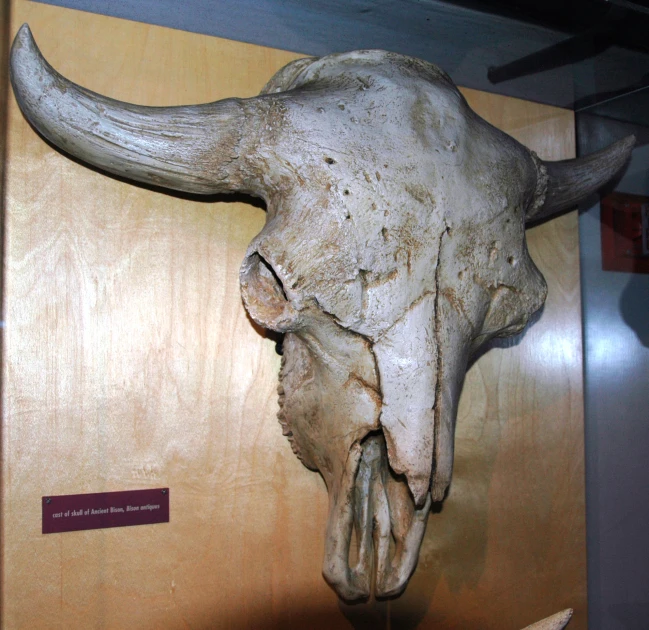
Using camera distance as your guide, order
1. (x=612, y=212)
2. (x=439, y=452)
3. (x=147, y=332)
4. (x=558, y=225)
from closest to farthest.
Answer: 1. (x=439, y=452)
2. (x=147, y=332)
3. (x=612, y=212)
4. (x=558, y=225)

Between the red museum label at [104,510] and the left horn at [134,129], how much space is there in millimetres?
644

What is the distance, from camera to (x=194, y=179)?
4.10 feet

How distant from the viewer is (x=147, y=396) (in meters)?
1.42

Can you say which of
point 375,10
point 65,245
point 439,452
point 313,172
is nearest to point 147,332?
point 65,245

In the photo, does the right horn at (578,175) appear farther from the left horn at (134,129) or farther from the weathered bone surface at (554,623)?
the weathered bone surface at (554,623)

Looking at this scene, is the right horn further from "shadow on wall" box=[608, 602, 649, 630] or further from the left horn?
"shadow on wall" box=[608, 602, 649, 630]

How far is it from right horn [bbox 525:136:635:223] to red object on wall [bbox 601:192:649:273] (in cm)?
11

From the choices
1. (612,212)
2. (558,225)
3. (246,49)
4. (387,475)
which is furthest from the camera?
(558,225)

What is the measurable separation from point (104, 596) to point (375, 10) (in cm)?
136

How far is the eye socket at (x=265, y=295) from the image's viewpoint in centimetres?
118

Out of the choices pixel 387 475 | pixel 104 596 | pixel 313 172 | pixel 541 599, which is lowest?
pixel 541 599

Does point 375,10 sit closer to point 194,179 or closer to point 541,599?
point 194,179

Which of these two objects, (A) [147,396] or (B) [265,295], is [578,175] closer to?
(B) [265,295]

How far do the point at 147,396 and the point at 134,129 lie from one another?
0.56 metres
